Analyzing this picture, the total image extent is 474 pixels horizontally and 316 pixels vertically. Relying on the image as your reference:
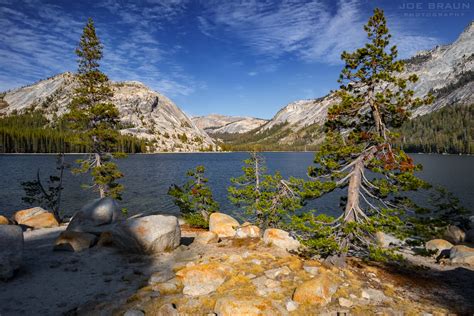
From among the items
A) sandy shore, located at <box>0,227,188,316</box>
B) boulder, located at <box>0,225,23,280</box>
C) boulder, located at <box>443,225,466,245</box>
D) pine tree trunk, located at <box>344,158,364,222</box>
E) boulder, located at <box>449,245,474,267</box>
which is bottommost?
boulder, located at <box>443,225,466,245</box>

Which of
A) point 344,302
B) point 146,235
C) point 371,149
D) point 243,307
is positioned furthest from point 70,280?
point 371,149

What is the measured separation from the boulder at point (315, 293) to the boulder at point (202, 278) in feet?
11.3

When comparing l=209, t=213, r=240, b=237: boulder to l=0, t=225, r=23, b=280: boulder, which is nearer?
l=0, t=225, r=23, b=280: boulder

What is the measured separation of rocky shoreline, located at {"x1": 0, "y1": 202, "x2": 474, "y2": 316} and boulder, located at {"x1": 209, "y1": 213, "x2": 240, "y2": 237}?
109 inches

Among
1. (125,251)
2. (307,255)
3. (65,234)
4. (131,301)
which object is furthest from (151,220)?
(307,255)

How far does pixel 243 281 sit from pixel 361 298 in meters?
4.91

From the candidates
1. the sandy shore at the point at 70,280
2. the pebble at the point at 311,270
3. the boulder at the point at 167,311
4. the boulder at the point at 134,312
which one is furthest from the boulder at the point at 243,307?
the sandy shore at the point at 70,280

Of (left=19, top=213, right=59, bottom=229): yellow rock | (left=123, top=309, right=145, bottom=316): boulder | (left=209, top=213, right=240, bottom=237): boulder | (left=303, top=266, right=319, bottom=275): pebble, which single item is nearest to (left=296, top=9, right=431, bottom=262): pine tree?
(left=303, top=266, right=319, bottom=275): pebble

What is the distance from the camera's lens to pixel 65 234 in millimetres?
18281

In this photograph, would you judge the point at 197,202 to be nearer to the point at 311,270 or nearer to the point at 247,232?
the point at 247,232

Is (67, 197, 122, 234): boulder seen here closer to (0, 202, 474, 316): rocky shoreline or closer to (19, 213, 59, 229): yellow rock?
(0, 202, 474, 316): rocky shoreline

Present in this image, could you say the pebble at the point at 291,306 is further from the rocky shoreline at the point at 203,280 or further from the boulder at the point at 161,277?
the boulder at the point at 161,277

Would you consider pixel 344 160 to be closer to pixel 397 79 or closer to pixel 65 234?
pixel 397 79

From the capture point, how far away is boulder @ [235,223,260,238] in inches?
874
